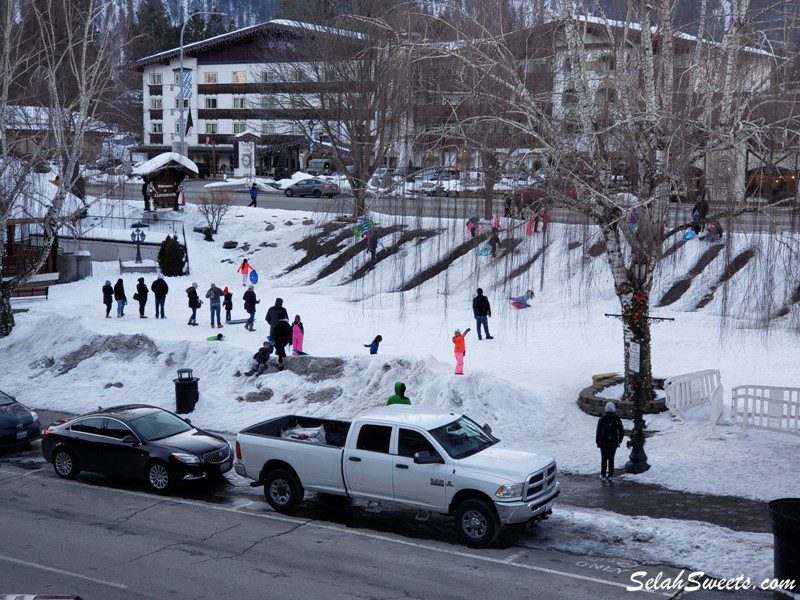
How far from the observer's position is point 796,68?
12.8 metres

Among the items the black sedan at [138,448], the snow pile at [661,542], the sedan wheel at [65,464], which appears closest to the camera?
the snow pile at [661,542]

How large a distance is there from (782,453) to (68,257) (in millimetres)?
29914

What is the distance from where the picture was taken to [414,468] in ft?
38.3

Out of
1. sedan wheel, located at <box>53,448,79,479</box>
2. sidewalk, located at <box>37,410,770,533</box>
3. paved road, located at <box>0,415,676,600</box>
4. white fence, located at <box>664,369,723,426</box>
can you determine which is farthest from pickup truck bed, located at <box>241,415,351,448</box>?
white fence, located at <box>664,369,723,426</box>

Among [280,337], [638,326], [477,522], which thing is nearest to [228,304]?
[280,337]

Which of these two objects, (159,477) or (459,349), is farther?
(459,349)

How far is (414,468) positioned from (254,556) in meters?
2.46

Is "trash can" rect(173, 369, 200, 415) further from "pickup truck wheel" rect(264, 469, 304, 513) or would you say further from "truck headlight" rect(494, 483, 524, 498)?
"truck headlight" rect(494, 483, 524, 498)

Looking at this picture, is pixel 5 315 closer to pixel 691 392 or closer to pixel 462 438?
pixel 462 438

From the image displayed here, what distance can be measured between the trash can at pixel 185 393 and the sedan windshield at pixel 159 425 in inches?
110

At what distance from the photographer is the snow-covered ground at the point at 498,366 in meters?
13.1

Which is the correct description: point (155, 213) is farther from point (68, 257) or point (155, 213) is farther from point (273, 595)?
point (273, 595)

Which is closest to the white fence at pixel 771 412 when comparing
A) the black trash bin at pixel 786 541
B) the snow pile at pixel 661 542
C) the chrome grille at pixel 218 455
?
the snow pile at pixel 661 542

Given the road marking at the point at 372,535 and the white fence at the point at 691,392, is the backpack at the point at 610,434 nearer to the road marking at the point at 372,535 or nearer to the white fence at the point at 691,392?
the white fence at the point at 691,392
